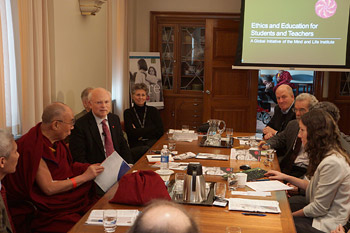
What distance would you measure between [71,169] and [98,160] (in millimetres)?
731

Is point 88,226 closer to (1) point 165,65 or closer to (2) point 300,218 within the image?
(2) point 300,218

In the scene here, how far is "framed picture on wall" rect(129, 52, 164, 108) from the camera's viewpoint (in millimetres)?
7027

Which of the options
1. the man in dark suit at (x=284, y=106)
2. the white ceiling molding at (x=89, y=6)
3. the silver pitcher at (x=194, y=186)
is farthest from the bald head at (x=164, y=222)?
the white ceiling molding at (x=89, y=6)

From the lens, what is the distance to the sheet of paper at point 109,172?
2.86 m

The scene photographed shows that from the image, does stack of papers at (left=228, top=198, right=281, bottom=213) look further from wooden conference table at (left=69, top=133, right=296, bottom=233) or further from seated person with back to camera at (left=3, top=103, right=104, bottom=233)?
seated person with back to camera at (left=3, top=103, right=104, bottom=233)

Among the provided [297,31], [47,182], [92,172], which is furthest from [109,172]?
[297,31]

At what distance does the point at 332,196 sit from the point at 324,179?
→ 114 mm

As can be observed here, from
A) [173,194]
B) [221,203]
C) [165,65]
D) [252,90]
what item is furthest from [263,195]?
[165,65]

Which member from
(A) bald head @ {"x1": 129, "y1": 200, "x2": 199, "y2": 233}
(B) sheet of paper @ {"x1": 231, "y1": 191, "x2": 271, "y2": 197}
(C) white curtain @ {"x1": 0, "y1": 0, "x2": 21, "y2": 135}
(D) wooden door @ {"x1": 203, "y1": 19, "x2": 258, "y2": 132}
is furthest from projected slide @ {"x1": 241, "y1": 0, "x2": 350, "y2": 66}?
(A) bald head @ {"x1": 129, "y1": 200, "x2": 199, "y2": 233}

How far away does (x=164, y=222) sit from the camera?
0.80m

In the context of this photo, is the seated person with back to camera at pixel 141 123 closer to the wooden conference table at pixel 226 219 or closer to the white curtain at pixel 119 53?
the white curtain at pixel 119 53

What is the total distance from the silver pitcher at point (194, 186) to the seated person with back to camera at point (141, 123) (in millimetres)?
2464

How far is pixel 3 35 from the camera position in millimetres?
3389

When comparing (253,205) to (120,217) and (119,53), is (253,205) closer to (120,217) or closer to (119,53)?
(120,217)
